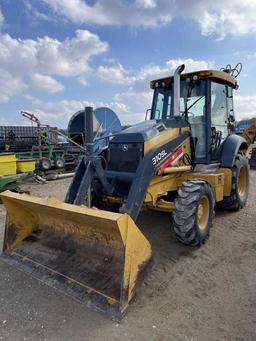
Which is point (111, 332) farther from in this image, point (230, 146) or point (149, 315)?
point (230, 146)

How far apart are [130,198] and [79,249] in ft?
2.73

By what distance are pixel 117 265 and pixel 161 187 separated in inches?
62.3

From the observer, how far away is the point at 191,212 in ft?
12.3

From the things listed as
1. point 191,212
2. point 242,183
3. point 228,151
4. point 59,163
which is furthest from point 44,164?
point 191,212

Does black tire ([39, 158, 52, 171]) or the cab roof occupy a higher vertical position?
the cab roof

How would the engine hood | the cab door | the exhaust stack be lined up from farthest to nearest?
the cab door < the exhaust stack < the engine hood

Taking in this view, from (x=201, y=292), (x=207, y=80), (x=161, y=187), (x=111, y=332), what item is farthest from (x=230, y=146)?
(x=111, y=332)

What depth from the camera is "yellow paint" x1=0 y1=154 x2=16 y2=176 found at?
7801 millimetres

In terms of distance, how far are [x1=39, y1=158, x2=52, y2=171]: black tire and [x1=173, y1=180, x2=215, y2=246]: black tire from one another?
822 centimetres

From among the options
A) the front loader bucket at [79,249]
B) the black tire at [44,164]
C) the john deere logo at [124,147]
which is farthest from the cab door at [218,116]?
the black tire at [44,164]

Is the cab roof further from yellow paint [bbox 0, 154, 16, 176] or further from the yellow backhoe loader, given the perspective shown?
yellow paint [bbox 0, 154, 16, 176]

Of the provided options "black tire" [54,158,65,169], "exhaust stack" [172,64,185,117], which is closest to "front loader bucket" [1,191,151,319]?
"exhaust stack" [172,64,185,117]

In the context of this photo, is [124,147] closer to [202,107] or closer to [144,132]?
[144,132]

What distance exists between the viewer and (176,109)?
493 cm
